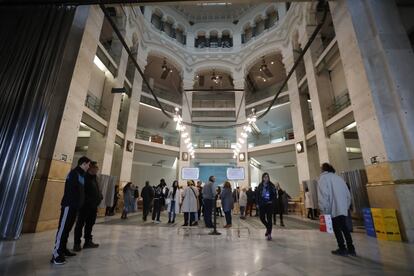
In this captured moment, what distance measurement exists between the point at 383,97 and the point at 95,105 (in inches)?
467

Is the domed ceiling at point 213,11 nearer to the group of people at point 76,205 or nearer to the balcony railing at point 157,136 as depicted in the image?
the balcony railing at point 157,136

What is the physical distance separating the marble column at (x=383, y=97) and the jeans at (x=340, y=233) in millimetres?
2315

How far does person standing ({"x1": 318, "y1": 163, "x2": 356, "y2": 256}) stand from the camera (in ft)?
11.0

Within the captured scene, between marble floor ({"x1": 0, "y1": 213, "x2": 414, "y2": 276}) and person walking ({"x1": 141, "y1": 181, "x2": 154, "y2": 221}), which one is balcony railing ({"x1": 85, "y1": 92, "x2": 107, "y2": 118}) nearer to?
person walking ({"x1": 141, "y1": 181, "x2": 154, "y2": 221})

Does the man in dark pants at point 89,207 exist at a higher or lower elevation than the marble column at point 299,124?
lower

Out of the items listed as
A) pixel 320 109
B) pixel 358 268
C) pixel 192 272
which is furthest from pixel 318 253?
pixel 320 109

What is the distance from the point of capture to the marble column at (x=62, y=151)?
17.4 feet

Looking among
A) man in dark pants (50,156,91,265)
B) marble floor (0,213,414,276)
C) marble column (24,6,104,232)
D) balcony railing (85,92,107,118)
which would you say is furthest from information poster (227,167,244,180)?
balcony railing (85,92,107,118)

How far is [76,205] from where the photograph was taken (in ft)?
9.89

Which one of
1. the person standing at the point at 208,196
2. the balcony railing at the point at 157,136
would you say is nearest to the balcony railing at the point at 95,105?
the balcony railing at the point at 157,136

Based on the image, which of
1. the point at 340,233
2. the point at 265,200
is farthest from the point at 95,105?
the point at 340,233

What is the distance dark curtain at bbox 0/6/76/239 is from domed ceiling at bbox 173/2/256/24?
54.9 feet

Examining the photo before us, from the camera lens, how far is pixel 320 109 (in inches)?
400

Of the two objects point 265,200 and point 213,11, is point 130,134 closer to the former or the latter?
point 265,200
